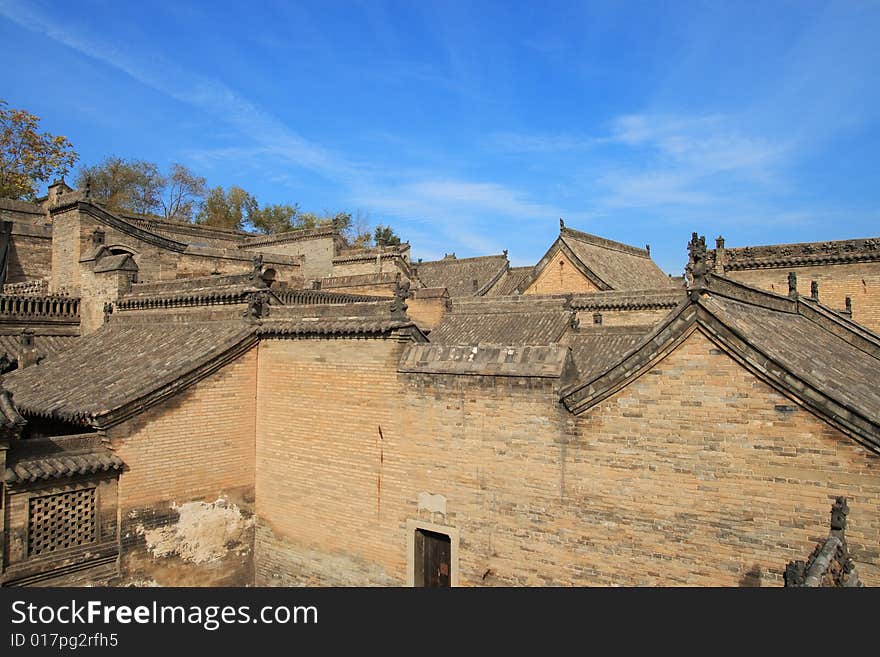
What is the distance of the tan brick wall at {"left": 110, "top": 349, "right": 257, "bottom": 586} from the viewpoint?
422 inches

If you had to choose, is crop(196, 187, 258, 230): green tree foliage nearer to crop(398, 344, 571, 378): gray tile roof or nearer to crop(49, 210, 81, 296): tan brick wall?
crop(49, 210, 81, 296): tan brick wall

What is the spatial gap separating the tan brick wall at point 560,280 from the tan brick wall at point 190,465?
18.3m

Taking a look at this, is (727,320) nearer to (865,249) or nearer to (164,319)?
(164,319)

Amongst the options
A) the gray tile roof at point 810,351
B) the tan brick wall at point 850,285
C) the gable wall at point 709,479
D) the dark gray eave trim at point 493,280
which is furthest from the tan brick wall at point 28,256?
the tan brick wall at point 850,285

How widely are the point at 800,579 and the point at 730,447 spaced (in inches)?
81.2

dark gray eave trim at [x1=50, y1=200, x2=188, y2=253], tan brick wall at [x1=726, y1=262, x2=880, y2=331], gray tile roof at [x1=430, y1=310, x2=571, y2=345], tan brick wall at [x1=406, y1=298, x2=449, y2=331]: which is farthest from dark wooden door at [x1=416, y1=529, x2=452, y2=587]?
tan brick wall at [x1=726, y1=262, x2=880, y2=331]

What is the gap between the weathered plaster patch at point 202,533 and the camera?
11.1 meters

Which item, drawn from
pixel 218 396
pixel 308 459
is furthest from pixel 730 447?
pixel 218 396

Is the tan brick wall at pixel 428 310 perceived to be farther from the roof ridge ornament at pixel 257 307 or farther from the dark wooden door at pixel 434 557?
the dark wooden door at pixel 434 557

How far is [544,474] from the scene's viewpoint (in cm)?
900

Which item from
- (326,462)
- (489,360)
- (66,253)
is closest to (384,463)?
(326,462)

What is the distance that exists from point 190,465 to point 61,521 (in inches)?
89.7

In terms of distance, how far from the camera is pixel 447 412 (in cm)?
1005

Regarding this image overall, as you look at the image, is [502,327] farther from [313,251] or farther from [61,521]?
[313,251]
